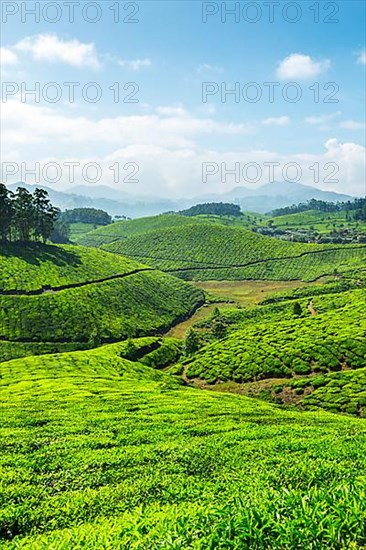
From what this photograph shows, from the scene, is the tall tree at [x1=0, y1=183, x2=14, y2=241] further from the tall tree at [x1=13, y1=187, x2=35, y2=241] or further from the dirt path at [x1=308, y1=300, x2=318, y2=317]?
the dirt path at [x1=308, y1=300, x2=318, y2=317]

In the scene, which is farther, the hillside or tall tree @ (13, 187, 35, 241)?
tall tree @ (13, 187, 35, 241)

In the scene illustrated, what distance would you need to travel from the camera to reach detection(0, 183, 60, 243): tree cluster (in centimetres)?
12762

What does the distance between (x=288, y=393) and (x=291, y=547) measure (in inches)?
1967

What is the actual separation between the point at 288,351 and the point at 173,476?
5220 centimetres

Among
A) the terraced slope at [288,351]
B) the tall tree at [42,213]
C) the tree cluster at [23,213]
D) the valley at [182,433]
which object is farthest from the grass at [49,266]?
the terraced slope at [288,351]

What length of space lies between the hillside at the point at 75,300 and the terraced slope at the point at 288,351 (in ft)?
126

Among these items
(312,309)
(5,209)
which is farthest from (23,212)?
(312,309)

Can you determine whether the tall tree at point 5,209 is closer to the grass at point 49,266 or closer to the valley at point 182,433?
the grass at point 49,266

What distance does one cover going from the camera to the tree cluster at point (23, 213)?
12762cm

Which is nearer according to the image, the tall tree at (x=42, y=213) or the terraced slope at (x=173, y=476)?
the terraced slope at (x=173, y=476)

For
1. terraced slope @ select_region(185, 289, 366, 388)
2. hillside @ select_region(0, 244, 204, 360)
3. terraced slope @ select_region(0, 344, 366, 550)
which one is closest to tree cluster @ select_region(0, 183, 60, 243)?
hillside @ select_region(0, 244, 204, 360)

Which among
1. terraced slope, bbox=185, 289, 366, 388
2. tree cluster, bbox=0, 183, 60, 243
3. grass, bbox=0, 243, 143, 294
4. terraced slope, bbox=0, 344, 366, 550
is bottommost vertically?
terraced slope, bbox=185, 289, 366, 388

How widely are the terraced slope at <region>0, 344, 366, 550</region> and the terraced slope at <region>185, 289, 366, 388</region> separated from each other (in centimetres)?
2574

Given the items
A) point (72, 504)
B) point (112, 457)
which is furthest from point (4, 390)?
point (72, 504)
